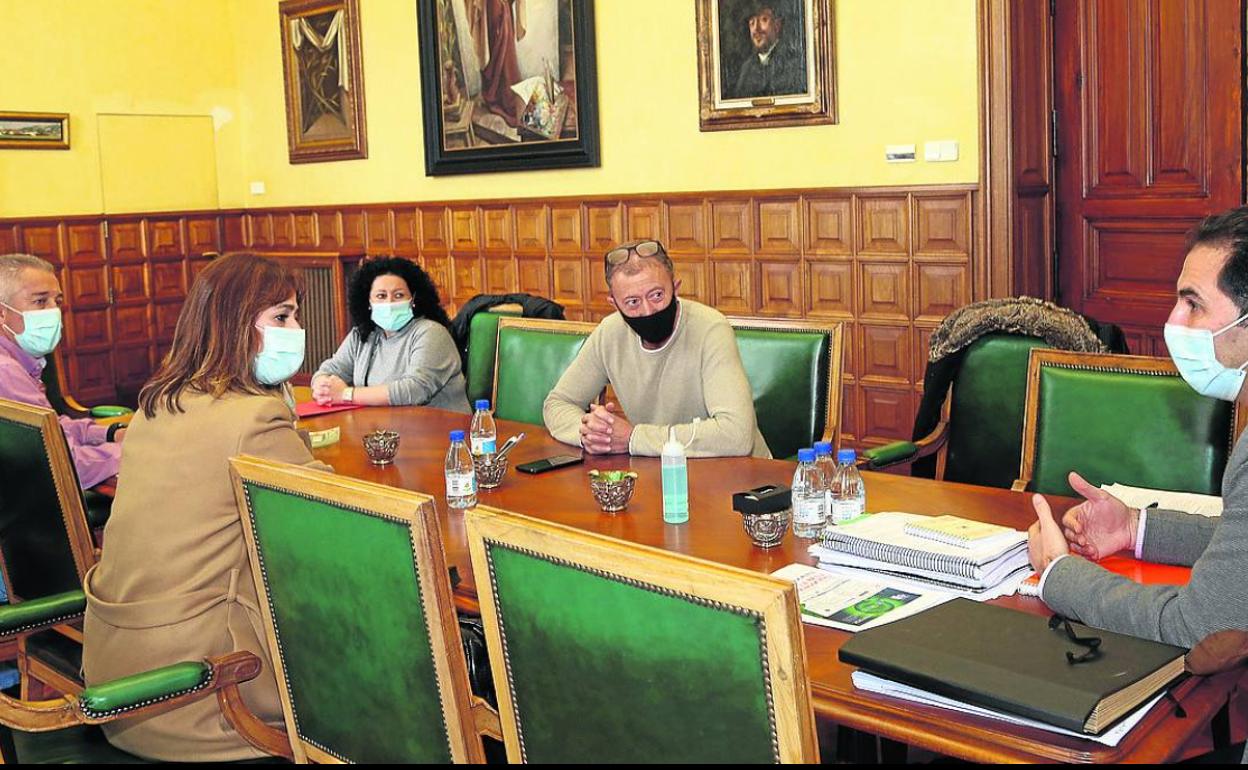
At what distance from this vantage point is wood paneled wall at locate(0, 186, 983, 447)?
6.70 m

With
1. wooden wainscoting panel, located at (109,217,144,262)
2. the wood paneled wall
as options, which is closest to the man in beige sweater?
the wood paneled wall

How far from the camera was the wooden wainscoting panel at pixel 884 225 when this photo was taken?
6.65 meters

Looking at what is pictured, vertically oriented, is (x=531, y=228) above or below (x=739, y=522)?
above

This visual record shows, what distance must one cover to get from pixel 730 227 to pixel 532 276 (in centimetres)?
177

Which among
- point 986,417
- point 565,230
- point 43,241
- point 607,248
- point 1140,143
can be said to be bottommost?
point 986,417

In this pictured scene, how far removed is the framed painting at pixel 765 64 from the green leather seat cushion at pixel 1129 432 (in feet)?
12.9

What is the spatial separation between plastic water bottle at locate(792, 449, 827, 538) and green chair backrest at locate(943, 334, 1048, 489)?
1.57 meters

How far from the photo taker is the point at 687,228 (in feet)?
25.2

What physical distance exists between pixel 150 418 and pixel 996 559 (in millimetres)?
1615

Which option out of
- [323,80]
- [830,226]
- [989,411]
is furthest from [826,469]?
[323,80]

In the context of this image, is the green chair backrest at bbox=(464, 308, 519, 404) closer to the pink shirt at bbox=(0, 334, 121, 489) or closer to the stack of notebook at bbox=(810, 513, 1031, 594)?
the pink shirt at bbox=(0, 334, 121, 489)

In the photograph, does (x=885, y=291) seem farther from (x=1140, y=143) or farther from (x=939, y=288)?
(x=1140, y=143)

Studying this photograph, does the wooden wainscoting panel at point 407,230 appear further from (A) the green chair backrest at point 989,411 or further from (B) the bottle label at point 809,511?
(B) the bottle label at point 809,511

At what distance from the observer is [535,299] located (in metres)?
5.60
